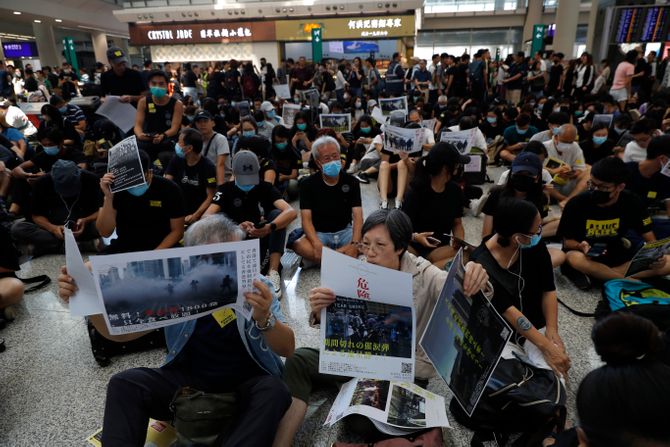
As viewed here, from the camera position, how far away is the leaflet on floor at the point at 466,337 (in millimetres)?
1583

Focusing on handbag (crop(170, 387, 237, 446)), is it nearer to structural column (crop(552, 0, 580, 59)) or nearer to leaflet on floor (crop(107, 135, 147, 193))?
leaflet on floor (crop(107, 135, 147, 193))

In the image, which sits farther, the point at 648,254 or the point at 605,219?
the point at 605,219

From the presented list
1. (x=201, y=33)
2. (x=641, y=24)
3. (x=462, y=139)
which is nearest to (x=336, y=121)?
(x=462, y=139)

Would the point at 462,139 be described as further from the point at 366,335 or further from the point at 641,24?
the point at 641,24

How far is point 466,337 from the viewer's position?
5.36ft

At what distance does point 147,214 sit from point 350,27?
698 inches

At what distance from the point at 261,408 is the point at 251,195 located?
7.39 feet

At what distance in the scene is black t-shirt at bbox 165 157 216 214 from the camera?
4418mm

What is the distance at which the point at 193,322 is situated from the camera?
5.95 ft

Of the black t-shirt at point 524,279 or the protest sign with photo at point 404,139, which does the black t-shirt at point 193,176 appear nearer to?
the protest sign with photo at point 404,139

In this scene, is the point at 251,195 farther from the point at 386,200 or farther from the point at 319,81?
the point at 319,81

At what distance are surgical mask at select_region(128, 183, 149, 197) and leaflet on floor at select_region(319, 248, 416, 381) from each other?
2.01 metres

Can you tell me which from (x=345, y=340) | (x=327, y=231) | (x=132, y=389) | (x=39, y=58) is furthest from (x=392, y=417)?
(x=39, y=58)

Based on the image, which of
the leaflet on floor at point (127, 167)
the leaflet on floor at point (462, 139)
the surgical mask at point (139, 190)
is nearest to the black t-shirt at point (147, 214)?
the surgical mask at point (139, 190)
